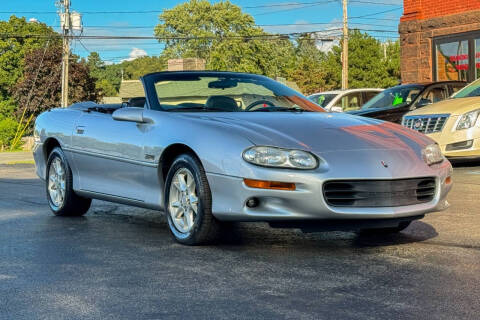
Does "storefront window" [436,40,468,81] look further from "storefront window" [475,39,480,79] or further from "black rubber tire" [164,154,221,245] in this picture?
"black rubber tire" [164,154,221,245]

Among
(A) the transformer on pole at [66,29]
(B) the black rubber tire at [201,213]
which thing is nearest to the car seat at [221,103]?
(B) the black rubber tire at [201,213]

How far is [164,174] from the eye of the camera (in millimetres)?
6598

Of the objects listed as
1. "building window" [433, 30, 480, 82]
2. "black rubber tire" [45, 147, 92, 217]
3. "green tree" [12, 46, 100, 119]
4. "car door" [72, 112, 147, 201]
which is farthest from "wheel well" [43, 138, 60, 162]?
"green tree" [12, 46, 100, 119]

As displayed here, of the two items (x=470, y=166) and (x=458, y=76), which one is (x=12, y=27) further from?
(x=470, y=166)

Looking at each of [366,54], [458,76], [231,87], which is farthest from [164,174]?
[366,54]

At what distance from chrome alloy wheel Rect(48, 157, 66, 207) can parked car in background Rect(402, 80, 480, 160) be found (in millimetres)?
7068

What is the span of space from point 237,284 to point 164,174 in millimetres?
2007

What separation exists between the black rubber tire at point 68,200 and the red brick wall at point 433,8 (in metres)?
17.8

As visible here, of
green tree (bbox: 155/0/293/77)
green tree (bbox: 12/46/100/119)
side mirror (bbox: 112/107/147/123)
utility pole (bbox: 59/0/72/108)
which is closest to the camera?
side mirror (bbox: 112/107/147/123)

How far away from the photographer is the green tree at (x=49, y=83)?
6503 centimetres

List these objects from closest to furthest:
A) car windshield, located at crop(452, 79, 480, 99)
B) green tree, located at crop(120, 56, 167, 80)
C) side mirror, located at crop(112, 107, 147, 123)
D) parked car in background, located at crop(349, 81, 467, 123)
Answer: side mirror, located at crop(112, 107, 147, 123) < car windshield, located at crop(452, 79, 480, 99) < parked car in background, located at crop(349, 81, 467, 123) < green tree, located at crop(120, 56, 167, 80)

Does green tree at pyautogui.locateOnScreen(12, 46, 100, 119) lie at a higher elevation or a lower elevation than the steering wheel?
higher

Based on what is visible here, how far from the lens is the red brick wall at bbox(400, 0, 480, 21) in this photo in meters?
23.8

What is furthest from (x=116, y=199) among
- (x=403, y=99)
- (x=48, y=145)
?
(x=403, y=99)
